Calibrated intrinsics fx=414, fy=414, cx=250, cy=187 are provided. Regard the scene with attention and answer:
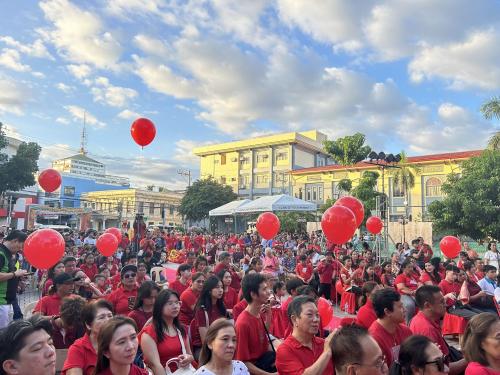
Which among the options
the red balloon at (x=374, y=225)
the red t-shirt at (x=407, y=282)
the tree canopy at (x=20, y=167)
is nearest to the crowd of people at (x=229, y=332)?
the red t-shirt at (x=407, y=282)

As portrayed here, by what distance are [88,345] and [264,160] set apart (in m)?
44.4

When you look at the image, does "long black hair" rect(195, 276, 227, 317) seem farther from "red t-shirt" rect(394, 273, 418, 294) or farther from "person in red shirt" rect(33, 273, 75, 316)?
"red t-shirt" rect(394, 273, 418, 294)

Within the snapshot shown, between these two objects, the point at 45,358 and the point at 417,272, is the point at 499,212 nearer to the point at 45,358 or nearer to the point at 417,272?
the point at 417,272

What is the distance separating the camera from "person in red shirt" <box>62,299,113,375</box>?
2.99 m

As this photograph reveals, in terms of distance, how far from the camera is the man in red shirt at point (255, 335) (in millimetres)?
3521

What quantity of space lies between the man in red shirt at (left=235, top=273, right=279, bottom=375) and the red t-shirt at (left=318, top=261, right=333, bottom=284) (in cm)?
671

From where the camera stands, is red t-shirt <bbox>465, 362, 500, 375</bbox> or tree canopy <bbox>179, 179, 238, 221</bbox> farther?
tree canopy <bbox>179, 179, 238, 221</bbox>

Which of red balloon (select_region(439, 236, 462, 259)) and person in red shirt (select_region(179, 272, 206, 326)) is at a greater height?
red balloon (select_region(439, 236, 462, 259))

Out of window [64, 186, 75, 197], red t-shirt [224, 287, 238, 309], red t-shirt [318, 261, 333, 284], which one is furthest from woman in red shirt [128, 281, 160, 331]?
window [64, 186, 75, 197]

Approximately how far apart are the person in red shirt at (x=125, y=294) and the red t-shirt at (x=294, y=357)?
2.88m

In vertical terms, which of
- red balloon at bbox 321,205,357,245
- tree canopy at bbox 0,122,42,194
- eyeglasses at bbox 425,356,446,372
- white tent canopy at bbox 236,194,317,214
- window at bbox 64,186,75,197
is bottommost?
eyeglasses at bbox 425,356,446,372

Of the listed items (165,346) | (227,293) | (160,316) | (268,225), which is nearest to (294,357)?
(165,346)

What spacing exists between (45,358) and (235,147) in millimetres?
47245

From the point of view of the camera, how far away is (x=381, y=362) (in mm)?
2305
